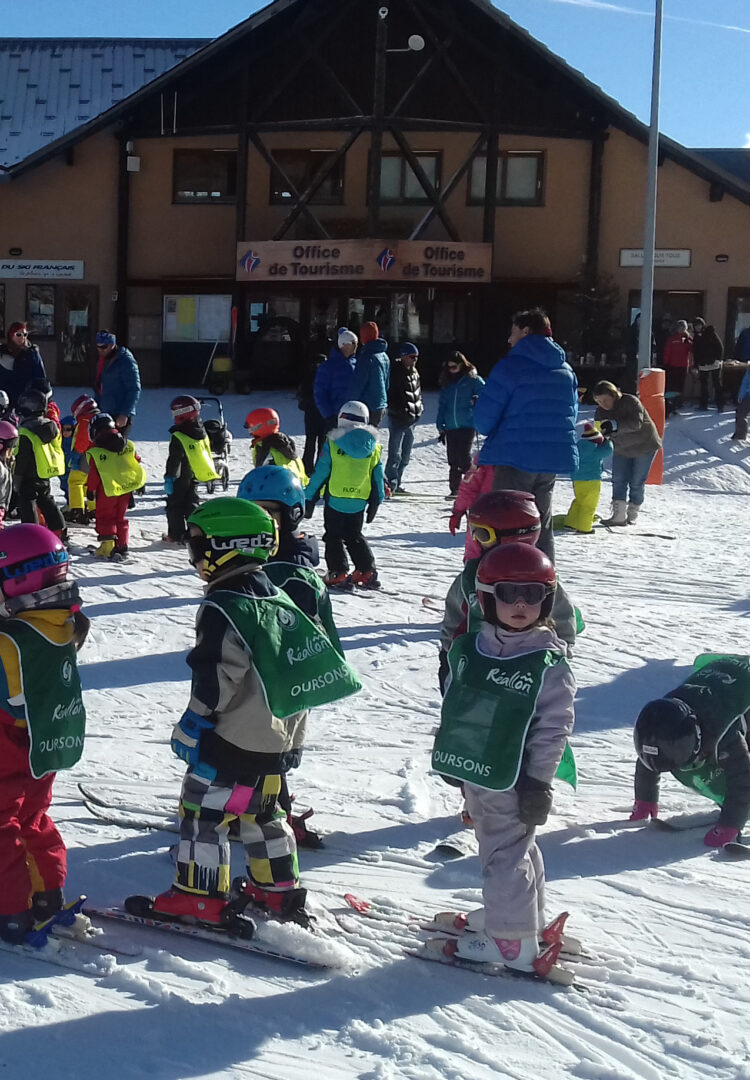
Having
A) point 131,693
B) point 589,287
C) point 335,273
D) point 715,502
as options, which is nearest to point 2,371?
point 131,693

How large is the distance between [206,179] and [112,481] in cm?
1539

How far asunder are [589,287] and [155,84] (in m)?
8.17

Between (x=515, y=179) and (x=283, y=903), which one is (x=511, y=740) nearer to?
(x=283, y=903)

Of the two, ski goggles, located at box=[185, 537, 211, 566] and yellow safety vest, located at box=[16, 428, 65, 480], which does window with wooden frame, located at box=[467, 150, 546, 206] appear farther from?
ski goggles, located at box=[185, 537, 211, 566]

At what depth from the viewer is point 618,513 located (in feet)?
39.6

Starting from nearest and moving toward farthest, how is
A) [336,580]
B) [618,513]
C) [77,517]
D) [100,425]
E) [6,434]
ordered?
[6,434] → [336,580] → [100,425] → [77,517] → [618,513]

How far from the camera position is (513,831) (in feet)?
11.6

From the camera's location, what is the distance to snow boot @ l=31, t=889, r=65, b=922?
143 inches

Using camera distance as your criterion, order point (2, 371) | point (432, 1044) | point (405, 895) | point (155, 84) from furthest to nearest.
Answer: point (155, 84)
point (2, 371)
point (405, 895)
point (432, 1044)

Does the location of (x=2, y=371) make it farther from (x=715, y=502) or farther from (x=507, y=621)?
(x=507, y=621)

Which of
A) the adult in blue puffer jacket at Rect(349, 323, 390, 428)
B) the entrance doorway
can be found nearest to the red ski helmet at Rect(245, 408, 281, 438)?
the adult in blue puffer jacket at Rect(349, 323, 390, 428)

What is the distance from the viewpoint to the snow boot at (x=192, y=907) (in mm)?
3729

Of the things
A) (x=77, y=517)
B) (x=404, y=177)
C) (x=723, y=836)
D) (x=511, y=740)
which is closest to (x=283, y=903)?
(x=511, y=740)

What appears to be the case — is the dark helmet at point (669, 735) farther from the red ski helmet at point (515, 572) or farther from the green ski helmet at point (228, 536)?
the green ski helmet at point (228, 536)
